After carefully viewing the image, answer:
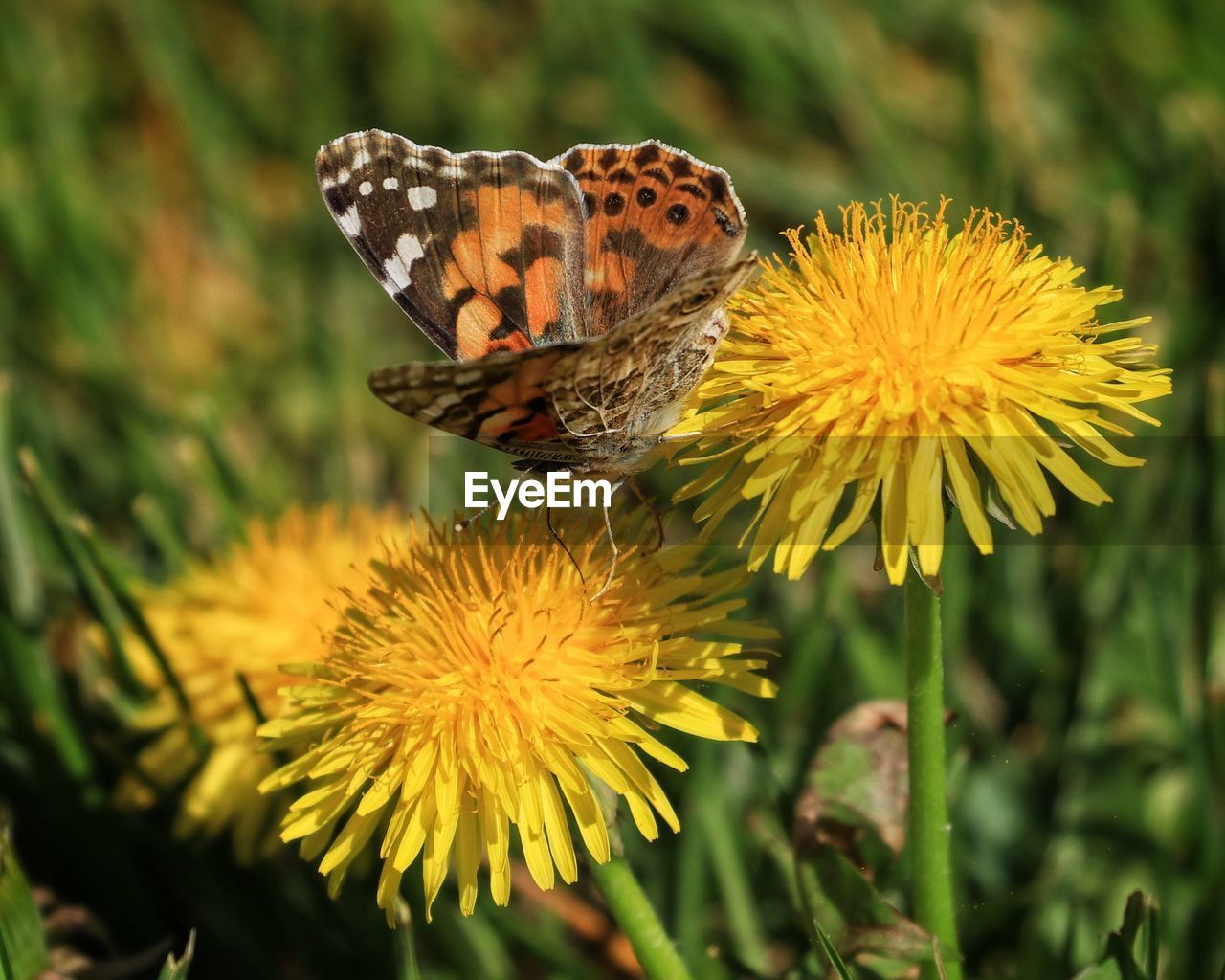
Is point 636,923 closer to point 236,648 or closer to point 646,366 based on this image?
point 646,366

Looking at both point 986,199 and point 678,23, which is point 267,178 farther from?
point 986,199

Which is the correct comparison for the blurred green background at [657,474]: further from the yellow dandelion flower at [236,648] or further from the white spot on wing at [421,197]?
the white spot on wing at [421,197]

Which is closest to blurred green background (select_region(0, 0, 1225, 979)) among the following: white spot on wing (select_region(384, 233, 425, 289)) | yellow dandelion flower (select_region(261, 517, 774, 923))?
yellow dandelion flower (select_region(261, 517, 774, 923))

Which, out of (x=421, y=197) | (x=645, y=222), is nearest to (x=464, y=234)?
(x=421, y=197)

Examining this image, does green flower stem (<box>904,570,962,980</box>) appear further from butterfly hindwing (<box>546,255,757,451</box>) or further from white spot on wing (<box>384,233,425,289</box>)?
white spot on wing (<box>384,233,425,289</box>)

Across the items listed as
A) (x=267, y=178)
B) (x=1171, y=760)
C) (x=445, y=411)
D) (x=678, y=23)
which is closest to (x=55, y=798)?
(x=445, y=411)

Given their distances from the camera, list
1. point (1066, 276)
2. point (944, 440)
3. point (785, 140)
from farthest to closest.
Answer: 1. point (785, 140)
2. point (1066, 276)
3. point (944, 440)

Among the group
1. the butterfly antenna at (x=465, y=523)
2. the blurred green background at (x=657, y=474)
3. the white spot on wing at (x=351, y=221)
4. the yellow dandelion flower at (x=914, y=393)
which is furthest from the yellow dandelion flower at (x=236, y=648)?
the yellow dandelion flower at (x=914, y=393)
